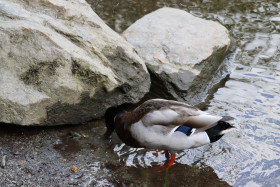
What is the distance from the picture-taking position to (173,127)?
400cm

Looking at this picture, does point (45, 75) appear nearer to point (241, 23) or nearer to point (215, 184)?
point (215, 184)

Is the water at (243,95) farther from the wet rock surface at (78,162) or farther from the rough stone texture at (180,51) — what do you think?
the rough stone texture at (180,51)

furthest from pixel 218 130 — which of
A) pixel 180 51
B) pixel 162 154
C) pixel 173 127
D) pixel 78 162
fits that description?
pixel 180 51

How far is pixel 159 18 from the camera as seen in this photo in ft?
20.9

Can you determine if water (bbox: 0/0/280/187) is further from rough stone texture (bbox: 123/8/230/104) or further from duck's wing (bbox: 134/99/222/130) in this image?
duck's wing (bbox: 134/99/222/130)

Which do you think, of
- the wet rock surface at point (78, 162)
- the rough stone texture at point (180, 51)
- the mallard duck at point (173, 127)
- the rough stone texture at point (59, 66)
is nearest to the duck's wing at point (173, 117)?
the mallard duck at point (173, 127)

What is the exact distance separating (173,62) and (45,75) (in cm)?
186

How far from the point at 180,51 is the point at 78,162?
2225 millimetres

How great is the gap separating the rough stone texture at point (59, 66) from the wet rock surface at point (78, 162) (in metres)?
0.20

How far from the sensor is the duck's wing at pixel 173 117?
3998 millimetres

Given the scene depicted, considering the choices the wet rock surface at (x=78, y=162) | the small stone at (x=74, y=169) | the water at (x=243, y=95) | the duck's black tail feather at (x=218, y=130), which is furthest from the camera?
the water at (x=243, y=95)

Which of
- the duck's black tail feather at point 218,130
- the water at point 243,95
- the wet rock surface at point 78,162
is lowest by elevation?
the wet rock surface at point 78,162

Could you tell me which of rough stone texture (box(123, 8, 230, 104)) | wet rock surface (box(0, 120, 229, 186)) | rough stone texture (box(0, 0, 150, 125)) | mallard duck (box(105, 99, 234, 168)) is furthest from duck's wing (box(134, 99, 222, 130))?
rough stone texture (box(123, 8, 230, 104))

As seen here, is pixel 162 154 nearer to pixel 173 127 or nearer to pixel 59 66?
pixel 173 127
